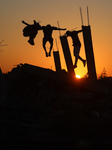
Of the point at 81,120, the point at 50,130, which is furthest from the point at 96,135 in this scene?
the point at 50,130

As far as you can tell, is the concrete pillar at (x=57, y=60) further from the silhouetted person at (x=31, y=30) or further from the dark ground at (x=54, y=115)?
the silhouetted person at (x=31, y=30)

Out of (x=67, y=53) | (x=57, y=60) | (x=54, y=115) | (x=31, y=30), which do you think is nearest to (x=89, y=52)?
(x=67, y=53)

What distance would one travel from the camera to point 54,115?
10805mm

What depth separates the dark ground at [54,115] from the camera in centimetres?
947

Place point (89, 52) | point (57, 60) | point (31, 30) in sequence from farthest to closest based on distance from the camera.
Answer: point (57, 60) < point (31, 30) < point (89, 52)

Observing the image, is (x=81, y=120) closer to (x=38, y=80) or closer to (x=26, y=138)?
(x=26, y=138)

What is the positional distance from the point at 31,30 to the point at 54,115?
16.2 ft

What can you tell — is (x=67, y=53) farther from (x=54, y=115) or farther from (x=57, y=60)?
(x=54, y=115)

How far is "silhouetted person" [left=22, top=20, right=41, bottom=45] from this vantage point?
14.0m

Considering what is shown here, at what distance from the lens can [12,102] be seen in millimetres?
13352

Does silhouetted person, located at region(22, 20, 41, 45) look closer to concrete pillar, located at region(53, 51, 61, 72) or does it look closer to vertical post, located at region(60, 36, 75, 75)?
vertical post, located at region(60, 36, 75, 75)

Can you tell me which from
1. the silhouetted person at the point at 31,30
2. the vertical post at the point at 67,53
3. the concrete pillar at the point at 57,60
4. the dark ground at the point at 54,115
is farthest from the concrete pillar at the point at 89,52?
the concrete pillar at the point at 57,60

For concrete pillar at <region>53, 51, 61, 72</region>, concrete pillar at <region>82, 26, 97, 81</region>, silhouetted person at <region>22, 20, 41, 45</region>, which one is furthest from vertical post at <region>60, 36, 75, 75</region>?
concrete pillar at <region>53, 51, 61, 72</region>

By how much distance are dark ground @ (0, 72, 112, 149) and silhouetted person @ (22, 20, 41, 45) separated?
2090mm
